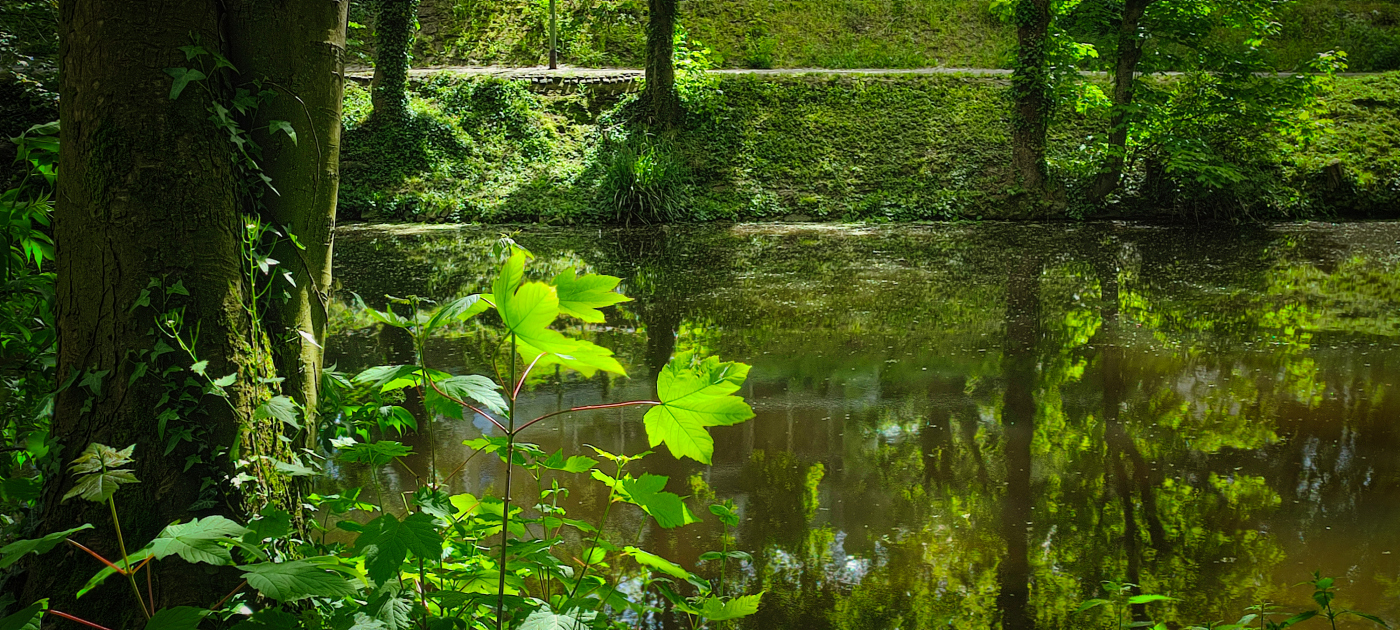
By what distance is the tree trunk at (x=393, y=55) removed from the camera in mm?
14859

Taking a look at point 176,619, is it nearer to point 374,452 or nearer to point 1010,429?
point 374,452

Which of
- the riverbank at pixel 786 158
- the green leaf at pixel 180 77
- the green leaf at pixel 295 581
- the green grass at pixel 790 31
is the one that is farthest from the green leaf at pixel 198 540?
the green grass at pixel 790 31

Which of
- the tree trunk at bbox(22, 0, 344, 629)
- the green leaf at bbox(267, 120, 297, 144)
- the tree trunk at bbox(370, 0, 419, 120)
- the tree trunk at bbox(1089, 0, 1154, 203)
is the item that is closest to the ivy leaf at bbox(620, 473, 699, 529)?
the tree trunk at bbox(22, 0, 344, 629)

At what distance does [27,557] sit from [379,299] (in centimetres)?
630

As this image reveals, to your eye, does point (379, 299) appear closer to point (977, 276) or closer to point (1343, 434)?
point (977, 276)

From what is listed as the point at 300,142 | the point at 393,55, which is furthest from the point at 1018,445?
the point at 393,55

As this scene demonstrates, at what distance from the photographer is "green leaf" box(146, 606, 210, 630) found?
106 centimetres

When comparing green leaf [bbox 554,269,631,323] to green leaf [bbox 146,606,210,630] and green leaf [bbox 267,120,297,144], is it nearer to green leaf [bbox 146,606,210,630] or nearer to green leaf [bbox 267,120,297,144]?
green leaf [bbox 146,606,210,630]

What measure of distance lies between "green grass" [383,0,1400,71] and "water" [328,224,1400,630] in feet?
37.5

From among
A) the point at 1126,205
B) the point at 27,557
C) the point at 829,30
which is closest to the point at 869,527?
the point at 27,557

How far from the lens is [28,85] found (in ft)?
22.3

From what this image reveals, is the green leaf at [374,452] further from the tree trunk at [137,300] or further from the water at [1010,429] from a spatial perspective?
the water at [1010,429]

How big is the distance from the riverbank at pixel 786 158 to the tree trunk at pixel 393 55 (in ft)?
1.23

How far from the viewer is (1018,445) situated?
13.4ft
